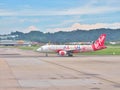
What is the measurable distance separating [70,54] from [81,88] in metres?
59.3

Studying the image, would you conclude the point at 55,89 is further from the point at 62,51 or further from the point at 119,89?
the point at 62,51

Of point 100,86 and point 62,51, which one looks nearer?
point 100,86

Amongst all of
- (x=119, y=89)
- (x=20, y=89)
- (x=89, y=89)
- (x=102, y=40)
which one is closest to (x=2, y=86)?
(x=20, y=89)

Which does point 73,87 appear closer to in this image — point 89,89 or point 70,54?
point 89,89

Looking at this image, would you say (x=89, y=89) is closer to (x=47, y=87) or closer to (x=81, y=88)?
(x=81, y=88)

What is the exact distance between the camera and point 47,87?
902 inches

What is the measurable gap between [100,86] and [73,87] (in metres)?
1.73

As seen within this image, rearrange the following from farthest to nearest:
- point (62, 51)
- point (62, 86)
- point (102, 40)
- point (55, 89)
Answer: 1. point (102, 40)
2. point (62, 51)
3. point (62, 86)
4. point (55, 89)

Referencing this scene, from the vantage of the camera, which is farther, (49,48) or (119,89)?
(49,48)

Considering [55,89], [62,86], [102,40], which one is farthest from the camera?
[102,40]

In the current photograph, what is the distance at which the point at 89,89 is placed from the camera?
2194 centimetres

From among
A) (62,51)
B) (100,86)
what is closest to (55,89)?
(100,86)

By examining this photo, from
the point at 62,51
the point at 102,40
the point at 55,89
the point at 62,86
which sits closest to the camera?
the point at 55,89

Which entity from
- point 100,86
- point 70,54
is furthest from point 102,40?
point 100,86
